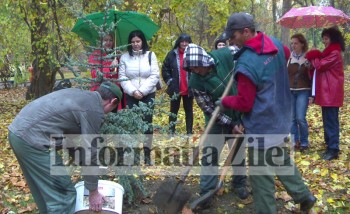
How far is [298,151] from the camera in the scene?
6.71 meters

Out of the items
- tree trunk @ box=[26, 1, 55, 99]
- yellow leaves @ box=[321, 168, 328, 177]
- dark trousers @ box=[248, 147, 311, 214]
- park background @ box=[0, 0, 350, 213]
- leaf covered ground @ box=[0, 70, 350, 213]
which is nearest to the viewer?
dark trousers @ box=[248, 147, 311, 214]

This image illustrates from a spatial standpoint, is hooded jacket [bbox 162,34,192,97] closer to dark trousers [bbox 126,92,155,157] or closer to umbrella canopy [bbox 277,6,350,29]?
dark trousers [bbox 126,92,155,157]

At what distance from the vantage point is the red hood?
139 inches

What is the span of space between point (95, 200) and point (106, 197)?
0.59 ft

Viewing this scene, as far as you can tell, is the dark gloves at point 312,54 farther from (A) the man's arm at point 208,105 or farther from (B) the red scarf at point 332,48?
(A) the man's arm at point 208,105

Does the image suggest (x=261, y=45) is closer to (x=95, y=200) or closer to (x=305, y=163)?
(x=95, y=200)

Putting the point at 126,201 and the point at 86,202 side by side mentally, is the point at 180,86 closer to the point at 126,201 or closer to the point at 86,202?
the point at 126,201

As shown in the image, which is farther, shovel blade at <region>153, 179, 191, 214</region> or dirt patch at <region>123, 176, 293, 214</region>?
dirt patch at <region>123, 176, 293, 214</region>

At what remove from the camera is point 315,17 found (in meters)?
7.22

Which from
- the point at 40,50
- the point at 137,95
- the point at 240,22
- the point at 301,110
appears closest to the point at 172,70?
the point at 137,95

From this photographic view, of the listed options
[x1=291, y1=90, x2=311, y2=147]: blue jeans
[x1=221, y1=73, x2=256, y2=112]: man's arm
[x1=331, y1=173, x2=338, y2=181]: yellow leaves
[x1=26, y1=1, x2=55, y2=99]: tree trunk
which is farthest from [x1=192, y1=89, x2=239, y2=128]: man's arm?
[x1=26, y1=1, x2=55, y2=99]: tree trunk

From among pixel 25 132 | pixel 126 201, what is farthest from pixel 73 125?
pixel 126 201

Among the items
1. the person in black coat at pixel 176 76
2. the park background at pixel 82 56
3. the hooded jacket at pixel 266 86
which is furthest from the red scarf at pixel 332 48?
the hooded jacket at pixel 266 86

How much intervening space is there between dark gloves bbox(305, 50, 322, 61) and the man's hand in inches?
157
